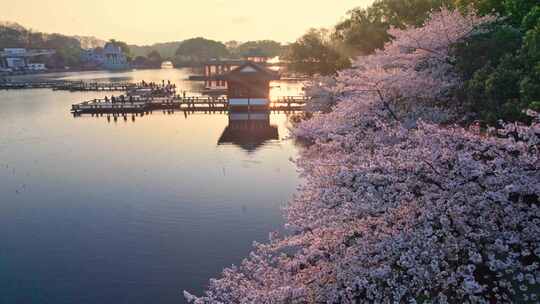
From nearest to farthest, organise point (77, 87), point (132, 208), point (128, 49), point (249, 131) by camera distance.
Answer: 1. point (132, 208)
2. point (249, 131)
3. point (77, 87)
4. point (128, 49)

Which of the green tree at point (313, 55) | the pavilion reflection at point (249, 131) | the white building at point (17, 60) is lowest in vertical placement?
the pavilion reflection at point (249, 131)

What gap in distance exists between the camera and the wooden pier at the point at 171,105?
4212cm

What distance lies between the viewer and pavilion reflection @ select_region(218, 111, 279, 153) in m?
28.1

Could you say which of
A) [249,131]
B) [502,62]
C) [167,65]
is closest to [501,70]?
[502,62]

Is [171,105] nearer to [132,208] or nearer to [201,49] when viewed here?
[132,208]

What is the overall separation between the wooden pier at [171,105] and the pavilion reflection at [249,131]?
4324 mm

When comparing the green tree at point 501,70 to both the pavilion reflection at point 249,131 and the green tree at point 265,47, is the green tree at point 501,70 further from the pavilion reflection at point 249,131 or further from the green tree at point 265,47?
the green tree at point 265,47

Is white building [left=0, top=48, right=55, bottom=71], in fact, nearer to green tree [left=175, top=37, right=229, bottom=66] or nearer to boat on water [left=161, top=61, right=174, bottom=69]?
boat on water [left=161, top=61, right=174, bottom=69]

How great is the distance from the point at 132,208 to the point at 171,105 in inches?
1141

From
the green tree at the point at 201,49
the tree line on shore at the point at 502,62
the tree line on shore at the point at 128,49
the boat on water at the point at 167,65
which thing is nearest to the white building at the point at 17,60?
the tree line on shore at the point at 128,49

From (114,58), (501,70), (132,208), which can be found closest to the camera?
(501,70)

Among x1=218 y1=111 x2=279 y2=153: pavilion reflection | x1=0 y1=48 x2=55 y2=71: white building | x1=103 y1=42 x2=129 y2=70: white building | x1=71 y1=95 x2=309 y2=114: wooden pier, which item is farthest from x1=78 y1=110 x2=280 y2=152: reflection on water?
x1=103 y1=42 x2=129 y2=70: white building

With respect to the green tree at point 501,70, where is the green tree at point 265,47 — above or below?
above

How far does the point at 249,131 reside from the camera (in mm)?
32031
